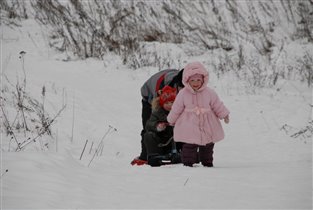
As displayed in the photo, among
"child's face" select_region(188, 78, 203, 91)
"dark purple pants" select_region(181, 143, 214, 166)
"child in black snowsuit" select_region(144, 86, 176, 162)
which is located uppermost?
"child's face" select_region(188, 78, 203, 91)

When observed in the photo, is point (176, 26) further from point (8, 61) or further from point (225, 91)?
point (8, 61)

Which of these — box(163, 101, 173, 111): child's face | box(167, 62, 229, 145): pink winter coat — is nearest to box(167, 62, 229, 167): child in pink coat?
box(167, 62, 229, 145): pink winter coat

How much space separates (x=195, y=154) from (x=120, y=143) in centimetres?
162

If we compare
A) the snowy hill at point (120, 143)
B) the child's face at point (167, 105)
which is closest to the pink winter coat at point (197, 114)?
the child's face at point (167, 105)

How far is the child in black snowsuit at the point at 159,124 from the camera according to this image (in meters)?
3.92

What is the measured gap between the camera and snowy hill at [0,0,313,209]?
2.13 m

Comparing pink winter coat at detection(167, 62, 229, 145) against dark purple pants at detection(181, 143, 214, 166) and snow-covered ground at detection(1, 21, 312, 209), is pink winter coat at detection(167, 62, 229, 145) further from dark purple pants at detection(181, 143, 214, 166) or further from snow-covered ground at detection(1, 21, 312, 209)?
snow-covered ground at detection(1, 21, 312, 209)

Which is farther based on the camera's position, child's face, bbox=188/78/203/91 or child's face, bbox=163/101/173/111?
child's face, bbox=163/101/173/111

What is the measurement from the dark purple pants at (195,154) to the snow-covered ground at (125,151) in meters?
0.24

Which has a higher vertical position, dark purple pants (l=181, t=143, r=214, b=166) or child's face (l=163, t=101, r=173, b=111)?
child's face (l=163, t=101, r=173, b=111)

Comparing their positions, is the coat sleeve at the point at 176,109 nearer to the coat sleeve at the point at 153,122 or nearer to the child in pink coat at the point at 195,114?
A: the child in pink coat at the point at 195,114

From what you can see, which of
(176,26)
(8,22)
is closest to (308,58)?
(176,26)

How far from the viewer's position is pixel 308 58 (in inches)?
311

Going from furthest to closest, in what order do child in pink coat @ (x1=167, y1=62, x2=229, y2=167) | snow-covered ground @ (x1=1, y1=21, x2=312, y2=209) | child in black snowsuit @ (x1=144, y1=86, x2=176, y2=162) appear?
child in black snowsuit @ (x1=144, y1=86, x2=176, y2=162) → child in pink coat @ (x1=167, y1=62, x2=229, y2=167) → snow-covered ground @ (x1=1, y1=21, x2=312, y2=209)
